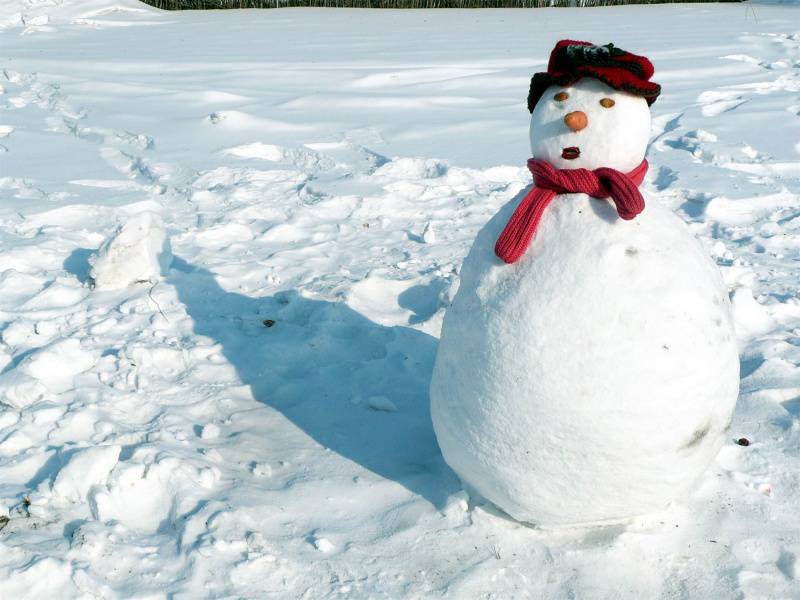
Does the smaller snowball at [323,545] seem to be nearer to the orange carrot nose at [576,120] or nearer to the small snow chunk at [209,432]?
the small snow chunk at [209,432]

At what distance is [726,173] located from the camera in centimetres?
533

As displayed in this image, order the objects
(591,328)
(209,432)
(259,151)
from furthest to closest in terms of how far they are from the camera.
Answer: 1. (259,151)
2. (209,432)
3. (591,328)

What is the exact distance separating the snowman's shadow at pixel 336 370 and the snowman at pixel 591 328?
1.62 feet

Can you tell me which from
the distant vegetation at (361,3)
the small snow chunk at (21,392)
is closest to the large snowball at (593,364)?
the small snow chunk at (21,392)

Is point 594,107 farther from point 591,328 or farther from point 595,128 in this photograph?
point 591,328

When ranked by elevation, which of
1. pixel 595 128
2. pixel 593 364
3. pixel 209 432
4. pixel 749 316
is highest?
pixel 595 128

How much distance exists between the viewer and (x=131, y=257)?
13.3 feet

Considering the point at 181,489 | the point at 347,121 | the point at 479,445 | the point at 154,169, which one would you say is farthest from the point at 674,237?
the point at 347,121

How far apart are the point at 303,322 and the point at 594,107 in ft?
6.24

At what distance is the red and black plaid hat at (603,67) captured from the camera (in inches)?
87.0

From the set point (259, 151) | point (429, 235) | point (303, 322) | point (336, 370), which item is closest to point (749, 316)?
point (429, 235)

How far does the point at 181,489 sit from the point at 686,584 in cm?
148

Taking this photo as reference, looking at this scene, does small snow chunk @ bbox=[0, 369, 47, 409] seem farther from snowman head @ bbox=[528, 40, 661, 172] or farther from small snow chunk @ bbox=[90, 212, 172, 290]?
snowman head @ bbox=[528, 40, 661, 172]

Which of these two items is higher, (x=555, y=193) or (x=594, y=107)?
(x=594, y=107)
